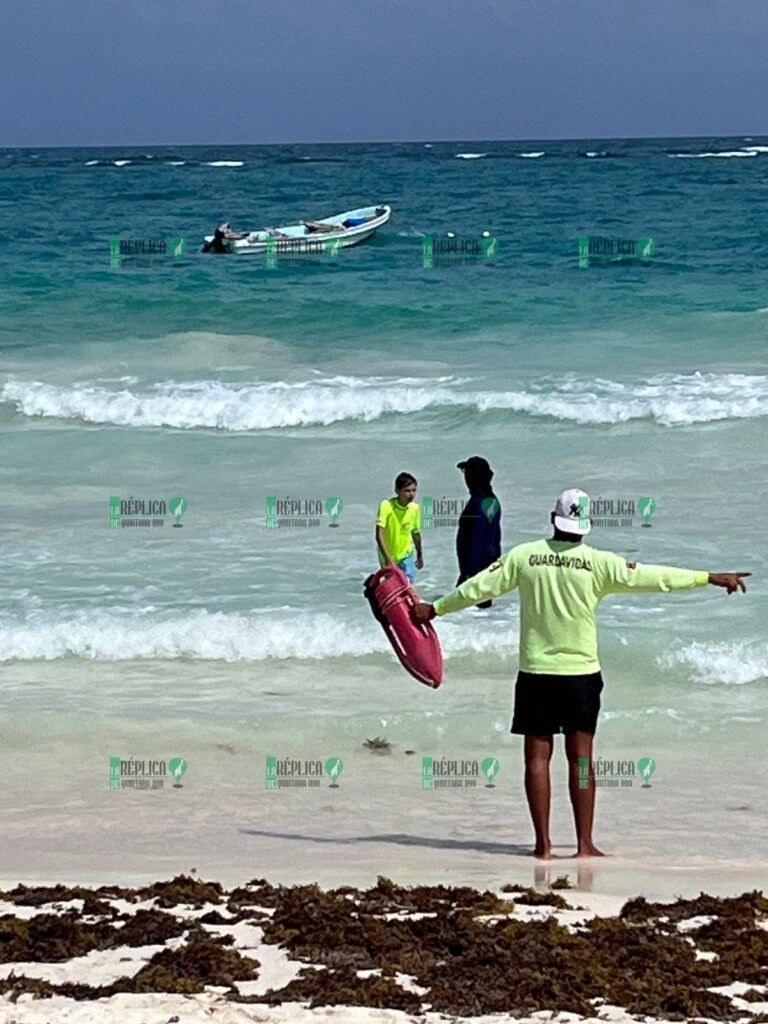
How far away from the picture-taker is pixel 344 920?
6.29 m

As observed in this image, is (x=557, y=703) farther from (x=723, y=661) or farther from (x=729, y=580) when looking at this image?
(x=723, y=661)

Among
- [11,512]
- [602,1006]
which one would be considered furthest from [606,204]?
[602,1006]

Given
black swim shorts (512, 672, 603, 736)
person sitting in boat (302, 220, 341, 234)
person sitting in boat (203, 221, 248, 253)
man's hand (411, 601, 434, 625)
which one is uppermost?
person sitting in boat (302, 220, 341, 234)

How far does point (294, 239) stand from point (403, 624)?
102ft

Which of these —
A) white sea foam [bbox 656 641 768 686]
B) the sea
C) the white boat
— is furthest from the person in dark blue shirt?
the white boat

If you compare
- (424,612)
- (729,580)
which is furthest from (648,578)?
(424,612)

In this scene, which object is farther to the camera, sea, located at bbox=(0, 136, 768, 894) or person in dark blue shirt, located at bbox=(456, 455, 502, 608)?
person in dark blue shirt, located at bbox=(456, 455, 502, 608)

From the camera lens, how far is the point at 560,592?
7.39 meters

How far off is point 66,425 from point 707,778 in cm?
1337

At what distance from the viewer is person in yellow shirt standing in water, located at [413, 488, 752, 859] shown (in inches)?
291

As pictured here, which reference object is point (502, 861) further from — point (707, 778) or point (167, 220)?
point (167, 220)

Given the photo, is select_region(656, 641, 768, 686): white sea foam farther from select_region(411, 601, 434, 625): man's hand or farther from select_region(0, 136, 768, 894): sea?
select_region(411, 601, 434, 625): man's hand

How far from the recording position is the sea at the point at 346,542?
27.5 ft

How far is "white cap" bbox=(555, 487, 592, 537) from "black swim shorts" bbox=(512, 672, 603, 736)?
2.12 ft
